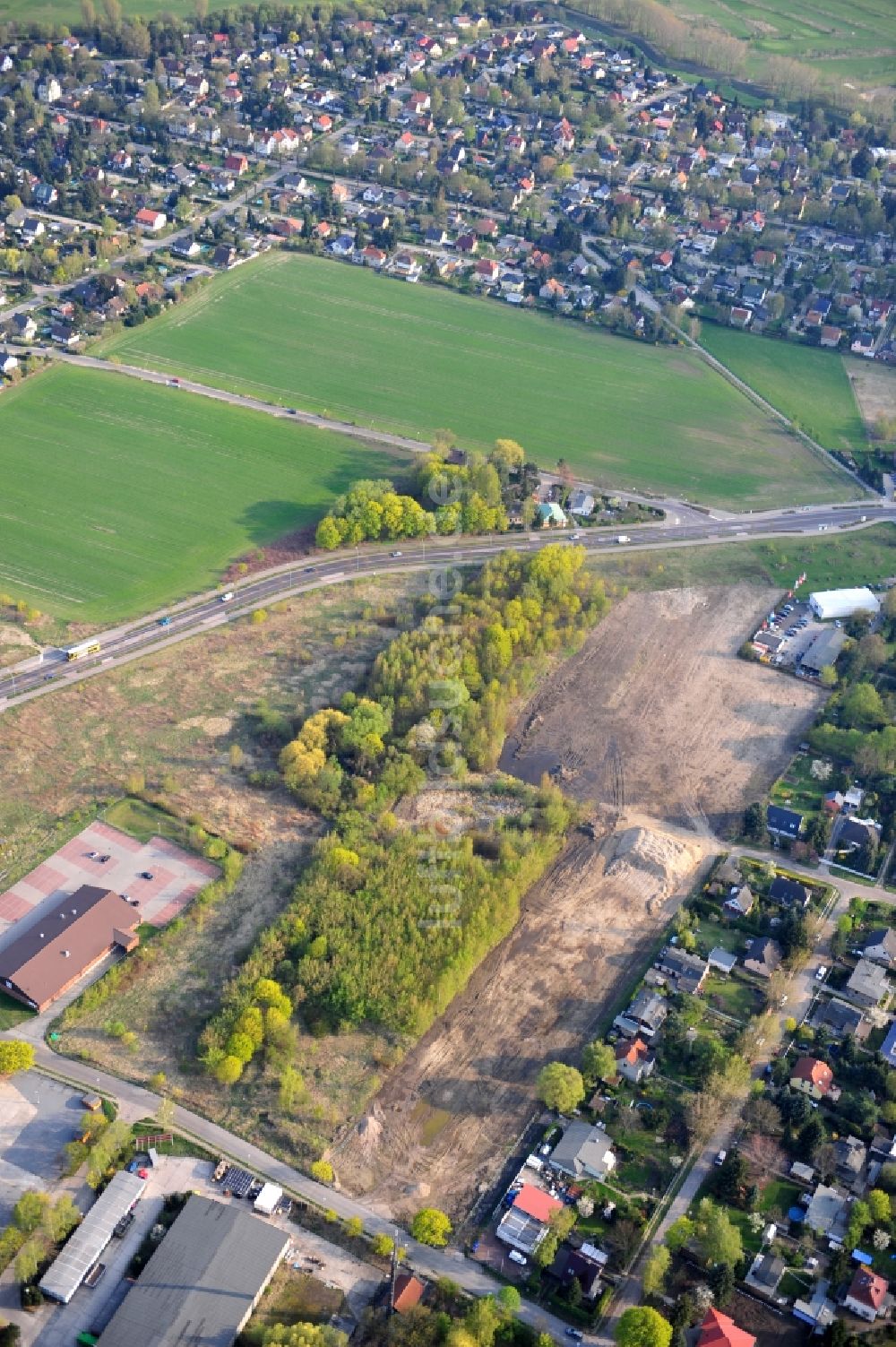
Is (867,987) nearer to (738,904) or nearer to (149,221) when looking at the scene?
(738,904)

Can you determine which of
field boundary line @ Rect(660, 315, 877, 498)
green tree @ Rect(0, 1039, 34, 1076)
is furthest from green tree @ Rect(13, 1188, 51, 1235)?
field boundary line @ Rect(660, 315, 877, 498)

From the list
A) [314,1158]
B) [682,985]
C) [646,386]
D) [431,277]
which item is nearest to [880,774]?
→ [682,985]

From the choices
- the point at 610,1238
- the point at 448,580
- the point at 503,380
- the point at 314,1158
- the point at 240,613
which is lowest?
the point at 314,1158

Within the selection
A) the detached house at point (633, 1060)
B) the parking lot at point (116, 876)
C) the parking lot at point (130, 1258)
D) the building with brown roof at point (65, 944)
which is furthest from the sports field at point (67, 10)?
the parking lot at point (130, 1258)

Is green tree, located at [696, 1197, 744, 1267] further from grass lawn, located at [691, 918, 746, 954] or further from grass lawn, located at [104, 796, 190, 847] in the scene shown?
grass lawn, located at [104, 796, 190, 847]

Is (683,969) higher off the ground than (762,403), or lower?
lower

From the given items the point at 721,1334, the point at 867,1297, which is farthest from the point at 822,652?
the point at 721,1334

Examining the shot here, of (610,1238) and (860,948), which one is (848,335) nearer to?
(860,948)
